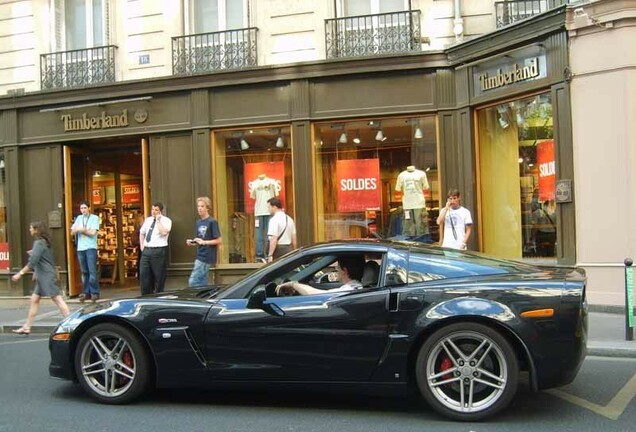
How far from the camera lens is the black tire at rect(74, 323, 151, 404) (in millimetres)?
5328

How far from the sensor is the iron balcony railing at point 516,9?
35.7 ft

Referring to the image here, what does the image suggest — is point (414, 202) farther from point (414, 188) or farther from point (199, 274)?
point (199, 274)

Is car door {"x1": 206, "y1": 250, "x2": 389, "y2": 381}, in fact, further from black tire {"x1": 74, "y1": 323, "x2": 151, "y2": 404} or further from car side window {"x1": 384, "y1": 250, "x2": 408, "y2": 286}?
black tire {"x1": 74, "y1": 323, "x2": 151, "y2": 404}

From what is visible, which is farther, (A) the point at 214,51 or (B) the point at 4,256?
(B) the point at 4,256

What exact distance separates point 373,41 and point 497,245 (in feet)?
13.8

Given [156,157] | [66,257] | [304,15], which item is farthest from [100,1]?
[66,257]

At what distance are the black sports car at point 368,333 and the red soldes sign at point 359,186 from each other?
647 centimetres

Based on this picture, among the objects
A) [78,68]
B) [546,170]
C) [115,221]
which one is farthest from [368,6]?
[115,221]

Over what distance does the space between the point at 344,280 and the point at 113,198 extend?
10223 mm

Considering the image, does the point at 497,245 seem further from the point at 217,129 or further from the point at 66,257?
the point at 66,257

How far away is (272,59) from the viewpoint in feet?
39.1

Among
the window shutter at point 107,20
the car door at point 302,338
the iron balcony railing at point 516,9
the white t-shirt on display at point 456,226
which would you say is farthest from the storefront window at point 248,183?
the car door at point 302,338

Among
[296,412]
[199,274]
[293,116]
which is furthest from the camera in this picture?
[293,116]

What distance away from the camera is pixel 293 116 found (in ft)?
38.8
